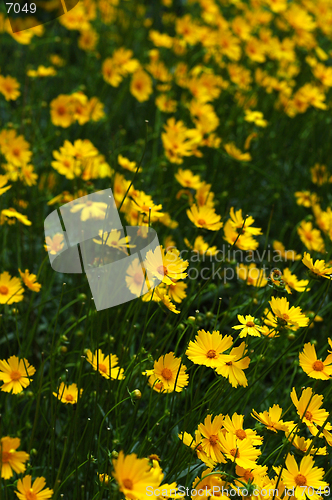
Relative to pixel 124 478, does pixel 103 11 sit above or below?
above

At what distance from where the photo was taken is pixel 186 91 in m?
2.90

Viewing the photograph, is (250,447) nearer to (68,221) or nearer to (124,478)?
(124,478)

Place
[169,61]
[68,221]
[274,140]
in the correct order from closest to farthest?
[68,221] < [274,140] < [169,61]

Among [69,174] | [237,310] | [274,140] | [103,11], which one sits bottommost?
[237,310]

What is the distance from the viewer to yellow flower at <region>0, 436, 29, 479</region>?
1.05 m

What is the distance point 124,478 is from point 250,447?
383mm

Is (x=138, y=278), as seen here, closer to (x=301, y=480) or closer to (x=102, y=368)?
(x=102, y=368)

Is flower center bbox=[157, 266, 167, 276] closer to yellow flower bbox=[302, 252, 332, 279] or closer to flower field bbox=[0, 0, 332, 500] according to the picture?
flower field bbox=[0, 0, 332, 500]

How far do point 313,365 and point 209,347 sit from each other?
0.28m

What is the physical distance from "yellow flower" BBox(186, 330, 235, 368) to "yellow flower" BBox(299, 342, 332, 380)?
0.67 ft

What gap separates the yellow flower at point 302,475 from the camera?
100cm

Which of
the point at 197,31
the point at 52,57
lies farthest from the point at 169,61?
the point at 52,57

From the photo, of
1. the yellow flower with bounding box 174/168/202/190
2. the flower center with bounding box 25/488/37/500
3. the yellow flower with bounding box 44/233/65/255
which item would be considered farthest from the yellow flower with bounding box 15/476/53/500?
the yellow flower with bounding box 174/168/202/190

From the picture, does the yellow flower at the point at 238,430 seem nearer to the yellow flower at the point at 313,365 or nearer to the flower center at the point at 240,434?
the flower center at the point at 240,434
